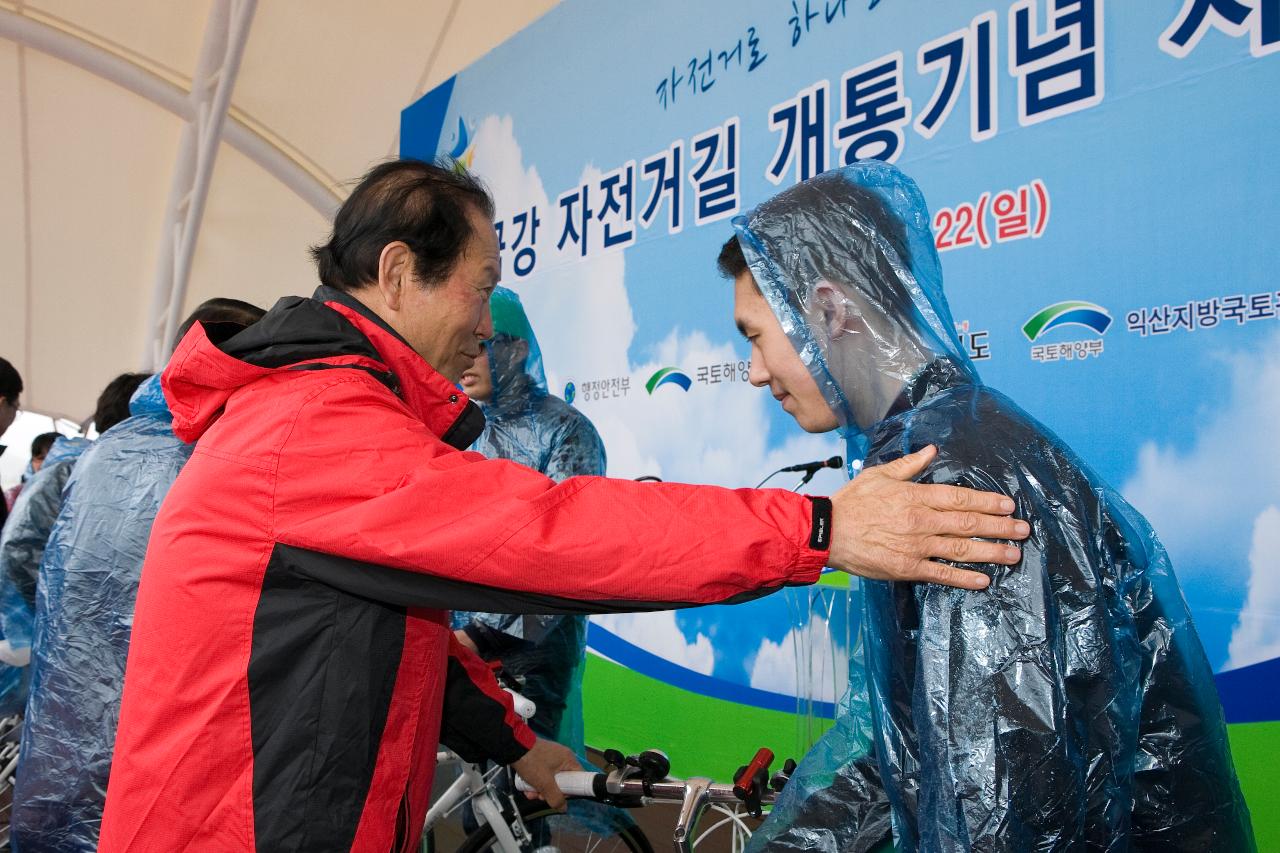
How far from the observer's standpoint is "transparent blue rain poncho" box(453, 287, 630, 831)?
2.74 meters

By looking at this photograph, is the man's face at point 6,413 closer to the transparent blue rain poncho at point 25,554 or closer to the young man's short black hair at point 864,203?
the transparent blue rain poncho at point 25,554

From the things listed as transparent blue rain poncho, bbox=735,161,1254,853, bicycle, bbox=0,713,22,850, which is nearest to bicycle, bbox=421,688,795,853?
transparent blue rain poncho, bbox=735,161,1254,853

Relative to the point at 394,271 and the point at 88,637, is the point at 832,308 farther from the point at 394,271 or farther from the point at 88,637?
the point at 88,637

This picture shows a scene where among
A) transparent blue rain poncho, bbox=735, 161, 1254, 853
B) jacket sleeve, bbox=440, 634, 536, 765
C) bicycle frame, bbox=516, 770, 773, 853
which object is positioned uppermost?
transparent blue rain poncho, bbox=735, 161, 1254, 853

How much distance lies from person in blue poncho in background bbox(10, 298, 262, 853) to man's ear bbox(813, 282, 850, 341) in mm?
1122

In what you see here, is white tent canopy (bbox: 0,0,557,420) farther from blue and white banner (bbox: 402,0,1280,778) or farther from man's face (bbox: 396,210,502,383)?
man's face (bbox: 396,210,502,383)

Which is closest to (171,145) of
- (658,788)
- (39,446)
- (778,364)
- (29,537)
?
(39,446)

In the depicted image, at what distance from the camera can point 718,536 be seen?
0.97 meters

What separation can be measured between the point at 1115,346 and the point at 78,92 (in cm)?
1017

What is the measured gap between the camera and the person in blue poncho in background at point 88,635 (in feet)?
5.97

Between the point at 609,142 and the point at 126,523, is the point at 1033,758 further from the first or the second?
the point at 609,142

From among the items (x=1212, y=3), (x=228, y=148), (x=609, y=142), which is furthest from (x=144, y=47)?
(x=1212, y=3)

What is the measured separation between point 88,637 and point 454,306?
110 centimetres

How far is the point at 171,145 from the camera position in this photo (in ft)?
31.7
